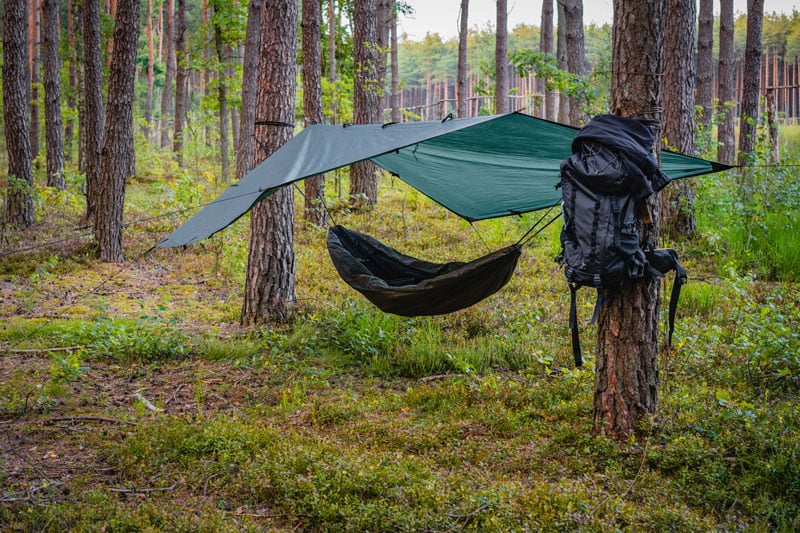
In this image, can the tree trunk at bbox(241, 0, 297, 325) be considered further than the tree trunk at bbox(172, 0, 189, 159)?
No

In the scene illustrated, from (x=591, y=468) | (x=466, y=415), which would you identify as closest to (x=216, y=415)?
(x=466, y=415)

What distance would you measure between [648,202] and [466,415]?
4.51 feet

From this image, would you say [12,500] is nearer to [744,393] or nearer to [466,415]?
[466,415]

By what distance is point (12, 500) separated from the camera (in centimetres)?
235

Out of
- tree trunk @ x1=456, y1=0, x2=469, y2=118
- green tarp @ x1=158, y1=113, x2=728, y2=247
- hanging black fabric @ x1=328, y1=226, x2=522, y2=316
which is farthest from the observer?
tree trunk @ x1=456, y1=0, x2=469, y2=118

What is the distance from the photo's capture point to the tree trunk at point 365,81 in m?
8.76

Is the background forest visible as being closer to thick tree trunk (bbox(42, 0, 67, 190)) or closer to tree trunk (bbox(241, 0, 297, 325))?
tree trunk (bbox(241, 0, 297, 325))

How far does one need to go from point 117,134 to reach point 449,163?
4133 mm

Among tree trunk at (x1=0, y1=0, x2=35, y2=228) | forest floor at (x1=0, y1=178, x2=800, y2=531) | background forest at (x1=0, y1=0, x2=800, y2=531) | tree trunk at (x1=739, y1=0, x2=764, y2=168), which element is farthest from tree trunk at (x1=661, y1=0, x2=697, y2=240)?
tree trunk at (x1=0, y1=0, x2=35, y2=228)

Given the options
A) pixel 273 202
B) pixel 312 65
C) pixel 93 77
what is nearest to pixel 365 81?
pixel 312 65

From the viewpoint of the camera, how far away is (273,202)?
4.79m

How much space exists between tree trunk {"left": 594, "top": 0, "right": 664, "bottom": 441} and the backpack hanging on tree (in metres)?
0.16

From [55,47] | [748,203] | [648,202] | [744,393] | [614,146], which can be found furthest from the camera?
[55,47]

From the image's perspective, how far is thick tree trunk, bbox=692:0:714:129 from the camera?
32.3 ft
